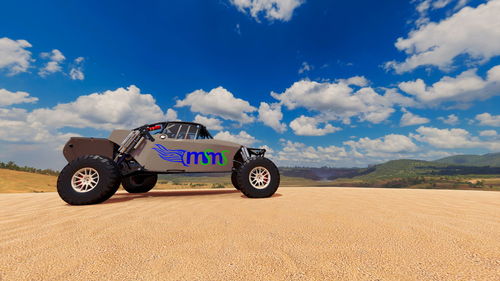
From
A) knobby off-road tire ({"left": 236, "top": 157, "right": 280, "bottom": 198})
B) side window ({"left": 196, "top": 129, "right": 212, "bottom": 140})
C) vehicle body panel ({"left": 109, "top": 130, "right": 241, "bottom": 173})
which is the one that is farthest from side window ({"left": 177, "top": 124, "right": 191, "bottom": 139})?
knobby off-road tire ({"left": 236, "top": 157, "right": 280, "bottom": 198})

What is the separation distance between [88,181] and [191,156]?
85.5 inches

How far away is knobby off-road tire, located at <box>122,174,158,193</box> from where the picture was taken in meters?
7.12

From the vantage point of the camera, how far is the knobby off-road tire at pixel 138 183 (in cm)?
712

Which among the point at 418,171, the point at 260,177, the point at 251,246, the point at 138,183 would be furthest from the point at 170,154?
the point at 418,171

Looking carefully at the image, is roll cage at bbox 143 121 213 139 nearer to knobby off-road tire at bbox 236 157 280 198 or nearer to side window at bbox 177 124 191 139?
side window at bbox 177 124 191 139

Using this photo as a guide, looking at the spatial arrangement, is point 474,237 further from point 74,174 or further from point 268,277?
point 74,174

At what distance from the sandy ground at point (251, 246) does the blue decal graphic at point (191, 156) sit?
7.39 feet

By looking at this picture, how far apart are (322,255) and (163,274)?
4.04 feet

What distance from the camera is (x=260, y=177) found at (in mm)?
5547

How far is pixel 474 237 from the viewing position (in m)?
2.22

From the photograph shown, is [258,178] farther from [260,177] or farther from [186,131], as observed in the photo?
[186,131]

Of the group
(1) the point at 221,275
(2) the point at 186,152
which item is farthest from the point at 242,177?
(1) the point at 221,275

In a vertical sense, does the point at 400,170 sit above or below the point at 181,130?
below

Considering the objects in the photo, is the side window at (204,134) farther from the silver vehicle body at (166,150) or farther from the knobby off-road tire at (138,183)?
the knobby off-road tire at (138,183)
